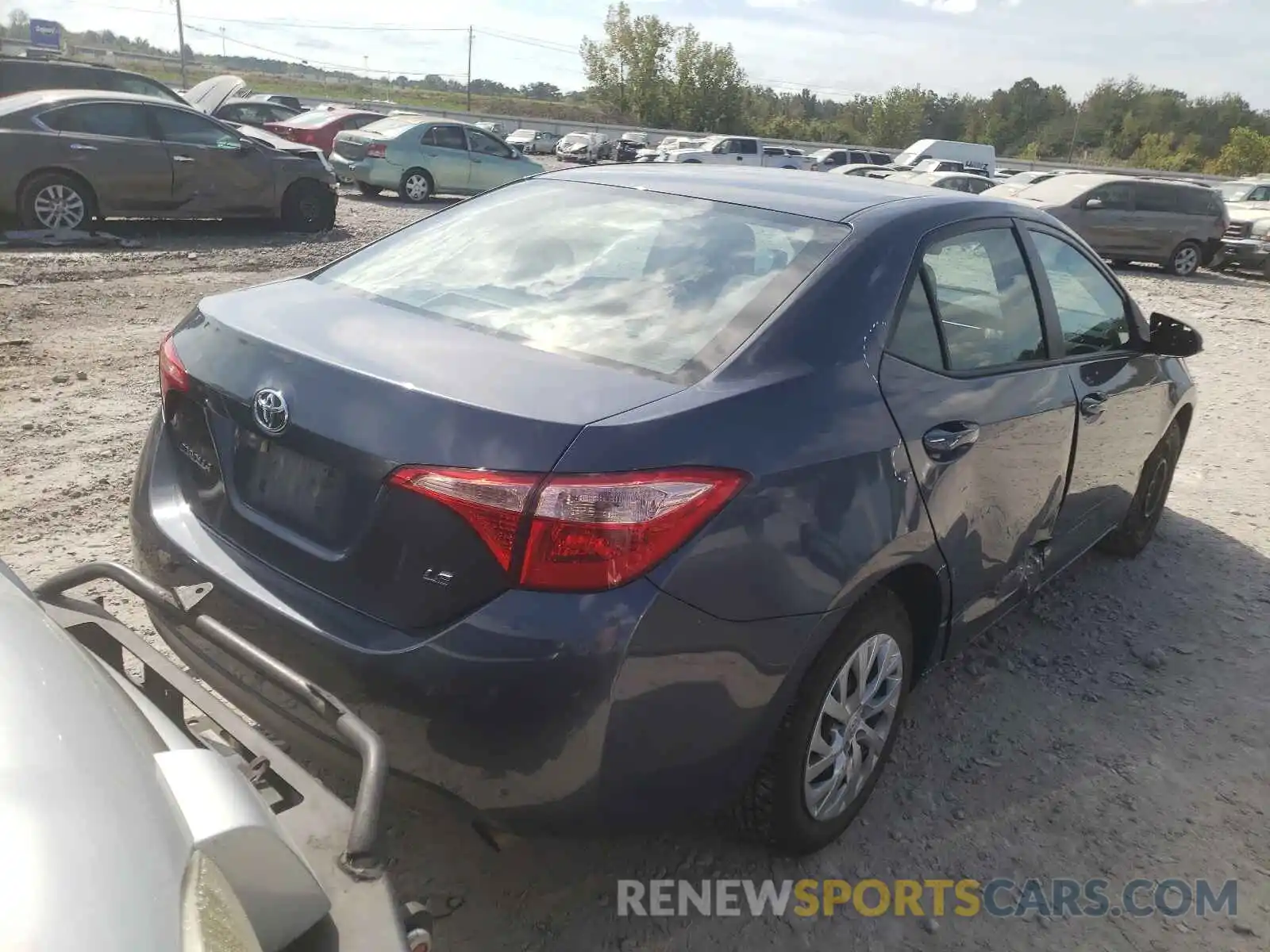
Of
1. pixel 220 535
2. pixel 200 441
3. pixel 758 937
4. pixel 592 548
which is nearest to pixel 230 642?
pixel 220 535

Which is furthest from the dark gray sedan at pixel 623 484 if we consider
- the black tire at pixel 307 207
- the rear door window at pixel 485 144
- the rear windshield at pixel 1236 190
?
the rear windshield at pixel 1236 190

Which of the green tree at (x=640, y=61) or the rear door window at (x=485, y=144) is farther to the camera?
the green tree at (x=640, y=61)

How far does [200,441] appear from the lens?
244 centimetres

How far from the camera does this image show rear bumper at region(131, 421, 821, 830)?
192cm

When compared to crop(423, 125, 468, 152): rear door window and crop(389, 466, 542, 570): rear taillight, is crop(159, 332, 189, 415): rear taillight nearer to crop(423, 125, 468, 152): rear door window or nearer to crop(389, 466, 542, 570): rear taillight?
crop(389, 466, 542, 570): rear taillight

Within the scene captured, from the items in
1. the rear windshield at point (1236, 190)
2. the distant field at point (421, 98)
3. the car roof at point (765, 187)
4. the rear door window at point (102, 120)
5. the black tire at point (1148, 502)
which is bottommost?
the distant field at point (421, 98)

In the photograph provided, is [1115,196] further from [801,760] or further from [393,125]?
[801,760]

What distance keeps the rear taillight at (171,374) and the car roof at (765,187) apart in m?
1.41

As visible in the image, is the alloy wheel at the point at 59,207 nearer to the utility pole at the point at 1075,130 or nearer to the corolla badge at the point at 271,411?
the corolla badge at the point at 271,411

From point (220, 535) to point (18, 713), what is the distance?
112 cm

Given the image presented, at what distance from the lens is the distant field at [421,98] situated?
7050cm

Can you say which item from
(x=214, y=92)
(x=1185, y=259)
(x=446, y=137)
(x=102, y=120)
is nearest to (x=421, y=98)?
(x=214, y=92)

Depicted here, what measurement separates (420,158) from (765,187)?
49.3 feet

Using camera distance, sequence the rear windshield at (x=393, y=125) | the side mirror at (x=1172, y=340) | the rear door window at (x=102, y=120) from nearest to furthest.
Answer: the side mirror at (x=1172, y=340) < the rear door window at (x=102, y=120) < the rear windshield at (x=393, y=125)
